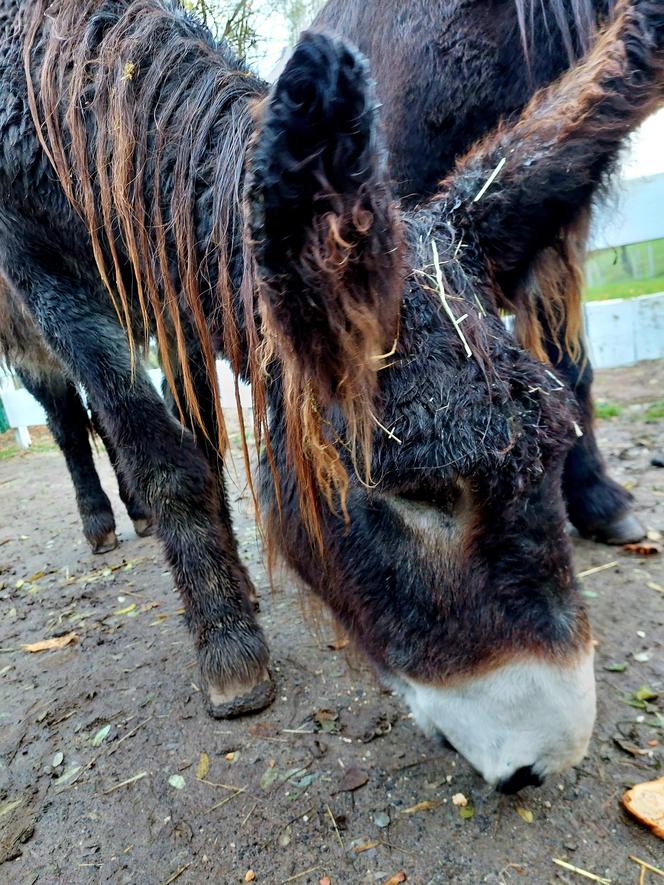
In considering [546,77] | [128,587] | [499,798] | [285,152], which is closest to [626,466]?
[546,77]

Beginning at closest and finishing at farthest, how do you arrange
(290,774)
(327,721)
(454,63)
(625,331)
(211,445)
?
1. (290,774)
2. (327,721)
3. (454,63)
4. (211,445)
5. (625,331)

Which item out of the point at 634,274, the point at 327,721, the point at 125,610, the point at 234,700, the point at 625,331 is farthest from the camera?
the point at 634,274

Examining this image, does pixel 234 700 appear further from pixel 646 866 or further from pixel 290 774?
pixel 646 866

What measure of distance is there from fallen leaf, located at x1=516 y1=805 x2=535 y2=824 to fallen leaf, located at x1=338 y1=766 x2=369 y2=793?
18.4 inches

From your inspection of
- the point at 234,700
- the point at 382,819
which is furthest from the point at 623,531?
the point at 234,700

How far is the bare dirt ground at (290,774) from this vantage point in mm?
1554

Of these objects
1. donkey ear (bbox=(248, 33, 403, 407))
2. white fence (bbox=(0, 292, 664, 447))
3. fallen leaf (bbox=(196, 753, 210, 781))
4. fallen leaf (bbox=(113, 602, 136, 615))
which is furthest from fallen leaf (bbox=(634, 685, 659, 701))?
white fence (bbox=(0, 292, 664, 447))

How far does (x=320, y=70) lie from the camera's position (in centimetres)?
98

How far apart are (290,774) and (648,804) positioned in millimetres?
1073

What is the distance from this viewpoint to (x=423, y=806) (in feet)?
5.52

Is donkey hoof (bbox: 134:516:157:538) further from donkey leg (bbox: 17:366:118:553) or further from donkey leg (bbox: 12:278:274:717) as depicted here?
donkey leg (bbox: 12:278:274:717)

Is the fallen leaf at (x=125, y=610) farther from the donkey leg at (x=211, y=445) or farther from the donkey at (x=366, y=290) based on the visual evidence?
the donkey at (x=366, y=290)

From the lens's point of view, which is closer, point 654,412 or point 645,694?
point 645,694

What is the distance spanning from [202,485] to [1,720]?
56.9 inches
